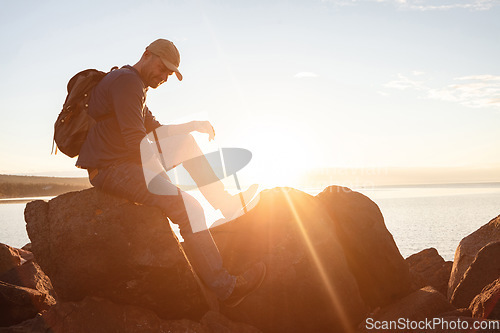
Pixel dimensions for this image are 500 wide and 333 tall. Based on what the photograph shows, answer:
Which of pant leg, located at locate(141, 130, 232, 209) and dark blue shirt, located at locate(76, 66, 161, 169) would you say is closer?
dark blue shirt, located at locate(76, 66, 161, 169)

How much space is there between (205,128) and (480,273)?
500cm

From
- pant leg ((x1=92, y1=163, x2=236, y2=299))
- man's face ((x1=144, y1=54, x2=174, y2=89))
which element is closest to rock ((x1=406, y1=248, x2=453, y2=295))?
pant leg ((x1=92, y1=163, x2=236, y2=299))

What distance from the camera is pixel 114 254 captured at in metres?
5.30

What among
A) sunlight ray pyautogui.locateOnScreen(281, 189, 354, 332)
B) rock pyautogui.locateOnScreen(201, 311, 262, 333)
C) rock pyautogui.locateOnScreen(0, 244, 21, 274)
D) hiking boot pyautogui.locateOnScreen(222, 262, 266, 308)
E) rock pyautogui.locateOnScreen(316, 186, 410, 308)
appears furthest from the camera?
rock pyautogui.locateOnScreen(0, 244, 21, 274)

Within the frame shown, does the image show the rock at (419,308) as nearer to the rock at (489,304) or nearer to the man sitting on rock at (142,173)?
the rock at (489,304)

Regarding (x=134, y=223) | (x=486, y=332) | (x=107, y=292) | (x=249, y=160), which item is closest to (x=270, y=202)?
(x=249, y=160)

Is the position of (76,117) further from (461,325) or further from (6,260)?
(461,325)

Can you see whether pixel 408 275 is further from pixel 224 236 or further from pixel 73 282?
pixel 73 282

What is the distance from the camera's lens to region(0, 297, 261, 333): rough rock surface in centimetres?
516

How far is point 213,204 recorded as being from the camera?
6.34 metres

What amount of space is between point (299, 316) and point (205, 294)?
1.39m

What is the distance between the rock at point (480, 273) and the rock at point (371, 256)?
904 millimetres

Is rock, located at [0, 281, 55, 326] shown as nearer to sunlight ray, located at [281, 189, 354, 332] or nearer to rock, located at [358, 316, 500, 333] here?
sunlight ray, located at [281, 189, 354, 332]

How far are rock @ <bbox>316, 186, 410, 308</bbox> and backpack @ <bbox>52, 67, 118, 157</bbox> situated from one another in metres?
3.99
